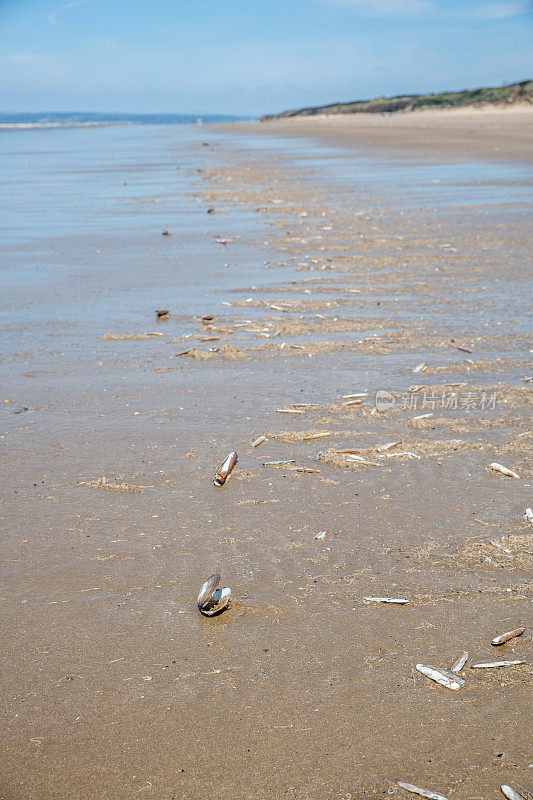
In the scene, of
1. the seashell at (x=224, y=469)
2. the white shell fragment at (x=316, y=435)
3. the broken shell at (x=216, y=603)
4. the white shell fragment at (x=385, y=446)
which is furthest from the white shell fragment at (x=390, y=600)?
the white shell fragment at (x=316, y=435)

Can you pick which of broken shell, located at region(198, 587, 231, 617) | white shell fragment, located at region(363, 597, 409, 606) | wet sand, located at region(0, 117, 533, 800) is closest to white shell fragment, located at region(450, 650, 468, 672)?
wet sand, located at region(0, 117, 533, 800)

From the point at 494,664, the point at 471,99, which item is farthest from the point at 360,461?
the point at 471,99

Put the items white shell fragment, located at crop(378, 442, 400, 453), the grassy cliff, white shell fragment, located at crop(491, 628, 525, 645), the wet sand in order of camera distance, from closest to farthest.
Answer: the wet sand, white shell fragment, located at crop(491, 628, 525, 645), white shell fragment, located at crop(378, 442, 400, 453), the grassy cliff

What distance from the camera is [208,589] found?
10.9 ft

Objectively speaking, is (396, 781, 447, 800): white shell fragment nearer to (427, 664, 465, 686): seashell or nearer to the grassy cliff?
(427, 664, 465, 686): seashell

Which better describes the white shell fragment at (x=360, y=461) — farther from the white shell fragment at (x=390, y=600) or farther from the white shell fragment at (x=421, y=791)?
the white shell fragment at (x=421, y=791)

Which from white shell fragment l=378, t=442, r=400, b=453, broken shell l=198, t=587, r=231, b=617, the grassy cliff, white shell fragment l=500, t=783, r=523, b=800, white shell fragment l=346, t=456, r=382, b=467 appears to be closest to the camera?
white shell fragment l=500, t=783, r=523, b=800

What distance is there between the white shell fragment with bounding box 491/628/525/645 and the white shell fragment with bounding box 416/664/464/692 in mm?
271

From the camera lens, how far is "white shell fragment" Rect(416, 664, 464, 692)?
2785 millimetres

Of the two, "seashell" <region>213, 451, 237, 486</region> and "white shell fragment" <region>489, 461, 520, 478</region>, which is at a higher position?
"seashell" <region>213, 451, 237, 486</region>

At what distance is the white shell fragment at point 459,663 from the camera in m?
2.88

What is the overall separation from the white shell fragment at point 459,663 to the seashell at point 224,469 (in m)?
1.81

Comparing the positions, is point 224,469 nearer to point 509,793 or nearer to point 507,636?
point 507,636

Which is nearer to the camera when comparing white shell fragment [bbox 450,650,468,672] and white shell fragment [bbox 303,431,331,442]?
white shell fragment [bbox 450,650,468,672]
